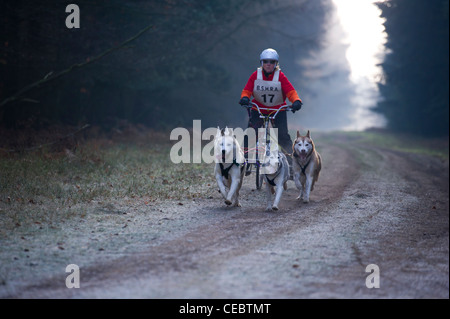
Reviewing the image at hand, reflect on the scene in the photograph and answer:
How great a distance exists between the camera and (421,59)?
1346 inches

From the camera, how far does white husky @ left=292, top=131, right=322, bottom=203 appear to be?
10266 millimetres

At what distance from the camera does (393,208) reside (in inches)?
383

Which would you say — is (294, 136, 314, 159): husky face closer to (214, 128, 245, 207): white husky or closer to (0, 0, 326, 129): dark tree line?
(214, 128, 245, 207): white husky

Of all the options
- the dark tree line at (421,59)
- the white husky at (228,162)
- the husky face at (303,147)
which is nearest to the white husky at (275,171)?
the white husky at (228,162)

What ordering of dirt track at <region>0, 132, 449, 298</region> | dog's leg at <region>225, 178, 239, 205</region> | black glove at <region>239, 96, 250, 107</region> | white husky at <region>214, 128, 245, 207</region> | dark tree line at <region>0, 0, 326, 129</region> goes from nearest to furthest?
dirt track at <region>0, 132, 449, 298</region>, white husky at <region>214, 128, 245, 207</region>, dog's leg at <region>225, 178, 239, 205</region>, black glove at <region>239, 96, 250, 107</region>, dark tree line at <region>0, 0, 326, 129</region>

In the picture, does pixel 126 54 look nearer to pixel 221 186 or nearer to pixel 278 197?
pixel 221 186

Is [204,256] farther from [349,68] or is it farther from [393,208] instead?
[349,68]

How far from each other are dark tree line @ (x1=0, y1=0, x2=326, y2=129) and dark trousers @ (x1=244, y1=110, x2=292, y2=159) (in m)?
6.92

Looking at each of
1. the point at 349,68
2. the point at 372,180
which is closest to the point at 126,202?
the point at 372,180

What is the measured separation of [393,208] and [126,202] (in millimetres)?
5364

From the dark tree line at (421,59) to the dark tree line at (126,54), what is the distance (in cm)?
630

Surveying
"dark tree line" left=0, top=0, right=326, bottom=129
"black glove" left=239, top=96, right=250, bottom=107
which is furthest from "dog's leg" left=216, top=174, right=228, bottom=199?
"dark tree line" left=0, top=0, right=326, bottom=129

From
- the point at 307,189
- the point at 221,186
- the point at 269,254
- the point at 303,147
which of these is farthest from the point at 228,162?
the point at 269,254

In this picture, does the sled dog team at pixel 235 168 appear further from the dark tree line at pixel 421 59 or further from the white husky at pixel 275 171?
the dark tree line at pixel 421 59
